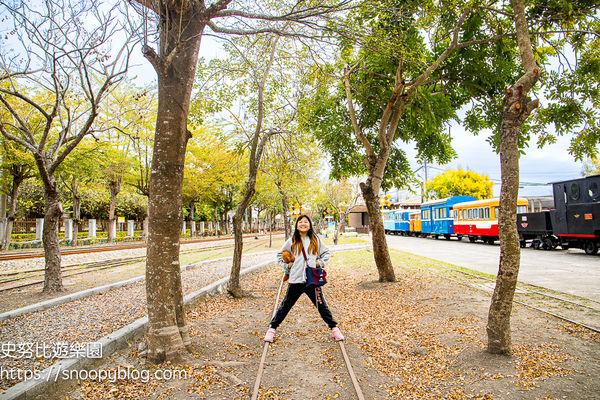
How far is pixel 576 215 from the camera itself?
15172 mm

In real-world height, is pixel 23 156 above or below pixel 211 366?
above

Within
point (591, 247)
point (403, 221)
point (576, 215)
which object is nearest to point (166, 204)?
point (576, 215)

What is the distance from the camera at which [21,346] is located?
4742 millimetres

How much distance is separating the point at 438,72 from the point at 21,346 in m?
9.72

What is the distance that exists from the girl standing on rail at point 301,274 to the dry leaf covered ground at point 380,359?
0.97ft

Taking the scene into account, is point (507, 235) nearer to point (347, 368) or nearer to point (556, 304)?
point (347, 368)

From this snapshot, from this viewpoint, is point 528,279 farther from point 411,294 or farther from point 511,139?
point 511,139

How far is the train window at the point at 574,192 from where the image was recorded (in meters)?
15.1

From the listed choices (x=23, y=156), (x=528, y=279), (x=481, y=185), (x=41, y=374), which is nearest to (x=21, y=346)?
(x=41, y=374)

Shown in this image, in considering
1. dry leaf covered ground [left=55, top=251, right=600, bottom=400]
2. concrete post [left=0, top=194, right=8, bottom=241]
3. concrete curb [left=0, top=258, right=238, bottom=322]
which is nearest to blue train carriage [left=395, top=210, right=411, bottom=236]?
dry leaf covered ground [left=55, top=251, right=600, bottom=400]

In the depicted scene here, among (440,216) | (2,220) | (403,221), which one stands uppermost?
(2,220)

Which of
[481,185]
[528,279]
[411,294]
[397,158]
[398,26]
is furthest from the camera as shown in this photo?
[481,185]

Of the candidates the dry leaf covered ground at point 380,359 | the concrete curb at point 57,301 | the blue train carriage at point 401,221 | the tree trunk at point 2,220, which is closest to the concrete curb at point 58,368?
the dry leaf covered ground at point 380,359

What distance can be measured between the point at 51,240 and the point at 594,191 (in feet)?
62.3
